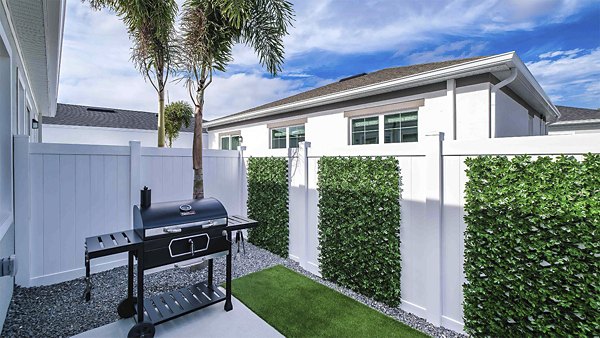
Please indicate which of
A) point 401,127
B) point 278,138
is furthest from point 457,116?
point 278,138

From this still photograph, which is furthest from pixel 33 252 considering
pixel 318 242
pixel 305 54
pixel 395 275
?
pixel 305 54

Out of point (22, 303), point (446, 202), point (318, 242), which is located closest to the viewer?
point (446, 202)

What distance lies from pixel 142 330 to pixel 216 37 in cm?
448

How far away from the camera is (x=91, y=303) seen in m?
3.73

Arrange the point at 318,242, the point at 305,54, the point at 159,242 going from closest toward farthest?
the point at 159,242 < the point at 318,242 < the point at 305,54

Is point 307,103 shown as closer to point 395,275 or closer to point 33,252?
point 395,275

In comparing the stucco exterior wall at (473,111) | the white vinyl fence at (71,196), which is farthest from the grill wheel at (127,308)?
the stucco exterior wall at (473,111)

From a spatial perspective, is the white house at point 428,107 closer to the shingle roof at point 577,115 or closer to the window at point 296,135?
the window at point 296,135

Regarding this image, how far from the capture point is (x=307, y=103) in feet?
26.7

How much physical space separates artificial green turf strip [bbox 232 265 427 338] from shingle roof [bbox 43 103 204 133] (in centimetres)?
1777

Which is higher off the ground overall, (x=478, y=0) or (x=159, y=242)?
(x=478, y=0)

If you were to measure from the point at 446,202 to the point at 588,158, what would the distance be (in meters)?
1.25

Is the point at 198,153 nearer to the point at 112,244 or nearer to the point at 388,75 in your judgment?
the point at 112,244

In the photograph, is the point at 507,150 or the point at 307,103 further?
the point at 307,103
